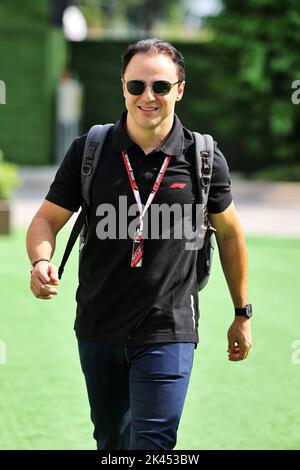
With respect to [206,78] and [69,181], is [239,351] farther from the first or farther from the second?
[206,78]

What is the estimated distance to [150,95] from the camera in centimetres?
423

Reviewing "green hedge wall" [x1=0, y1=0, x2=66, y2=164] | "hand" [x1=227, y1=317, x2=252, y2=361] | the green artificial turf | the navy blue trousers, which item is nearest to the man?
the navy blue trousers

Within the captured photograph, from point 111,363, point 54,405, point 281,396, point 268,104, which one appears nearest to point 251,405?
point 281,396

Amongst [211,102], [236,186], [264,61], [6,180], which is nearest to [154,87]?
[6,180]

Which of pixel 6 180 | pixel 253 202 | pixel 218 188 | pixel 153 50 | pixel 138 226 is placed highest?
pixel 153 50

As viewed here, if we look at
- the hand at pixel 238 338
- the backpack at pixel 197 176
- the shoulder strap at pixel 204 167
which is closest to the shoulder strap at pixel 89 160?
the backpack at pixel 197 176

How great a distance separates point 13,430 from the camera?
20.6ft

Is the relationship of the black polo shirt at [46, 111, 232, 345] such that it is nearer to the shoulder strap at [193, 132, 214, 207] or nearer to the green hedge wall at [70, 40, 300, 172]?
the shoulder strap at [193, 132, 214, 207]

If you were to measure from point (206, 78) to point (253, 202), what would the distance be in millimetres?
5059

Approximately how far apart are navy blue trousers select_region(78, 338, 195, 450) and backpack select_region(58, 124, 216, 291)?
0.36 m

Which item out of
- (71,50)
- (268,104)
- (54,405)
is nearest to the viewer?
(54,405)

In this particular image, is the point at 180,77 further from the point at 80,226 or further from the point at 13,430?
the point at 13,430

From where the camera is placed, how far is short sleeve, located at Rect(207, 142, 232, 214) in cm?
434

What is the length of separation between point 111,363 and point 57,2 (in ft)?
62.7
